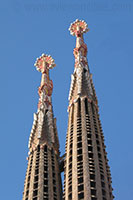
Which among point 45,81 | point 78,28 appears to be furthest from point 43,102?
point 78,28

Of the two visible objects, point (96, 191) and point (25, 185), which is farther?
point (25, 185)

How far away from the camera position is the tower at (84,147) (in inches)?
1868

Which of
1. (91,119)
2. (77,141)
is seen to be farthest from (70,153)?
(91,119)

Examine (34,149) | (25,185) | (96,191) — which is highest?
(34,149)

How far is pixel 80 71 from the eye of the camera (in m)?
62.6

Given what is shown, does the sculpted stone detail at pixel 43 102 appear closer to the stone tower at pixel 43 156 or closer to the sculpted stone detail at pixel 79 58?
the stone tower at pixel 43 156

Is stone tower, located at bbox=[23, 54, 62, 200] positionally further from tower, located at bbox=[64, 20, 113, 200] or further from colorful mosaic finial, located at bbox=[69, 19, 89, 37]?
colorful mosaic finial, located at bbox=[69, 19, 89, 37]

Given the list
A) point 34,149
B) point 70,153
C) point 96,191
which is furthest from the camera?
point 34,149

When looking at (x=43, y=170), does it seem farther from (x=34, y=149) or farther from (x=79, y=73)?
(x=79, y=73)

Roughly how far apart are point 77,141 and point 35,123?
8.95 m

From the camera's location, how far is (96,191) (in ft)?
153

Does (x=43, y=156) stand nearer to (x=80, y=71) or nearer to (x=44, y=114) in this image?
(x=44, y=114)

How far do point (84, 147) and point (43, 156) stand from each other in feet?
17.8

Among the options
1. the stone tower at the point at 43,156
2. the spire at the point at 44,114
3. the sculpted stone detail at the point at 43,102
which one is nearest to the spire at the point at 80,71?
the spire at the point at 44,114
